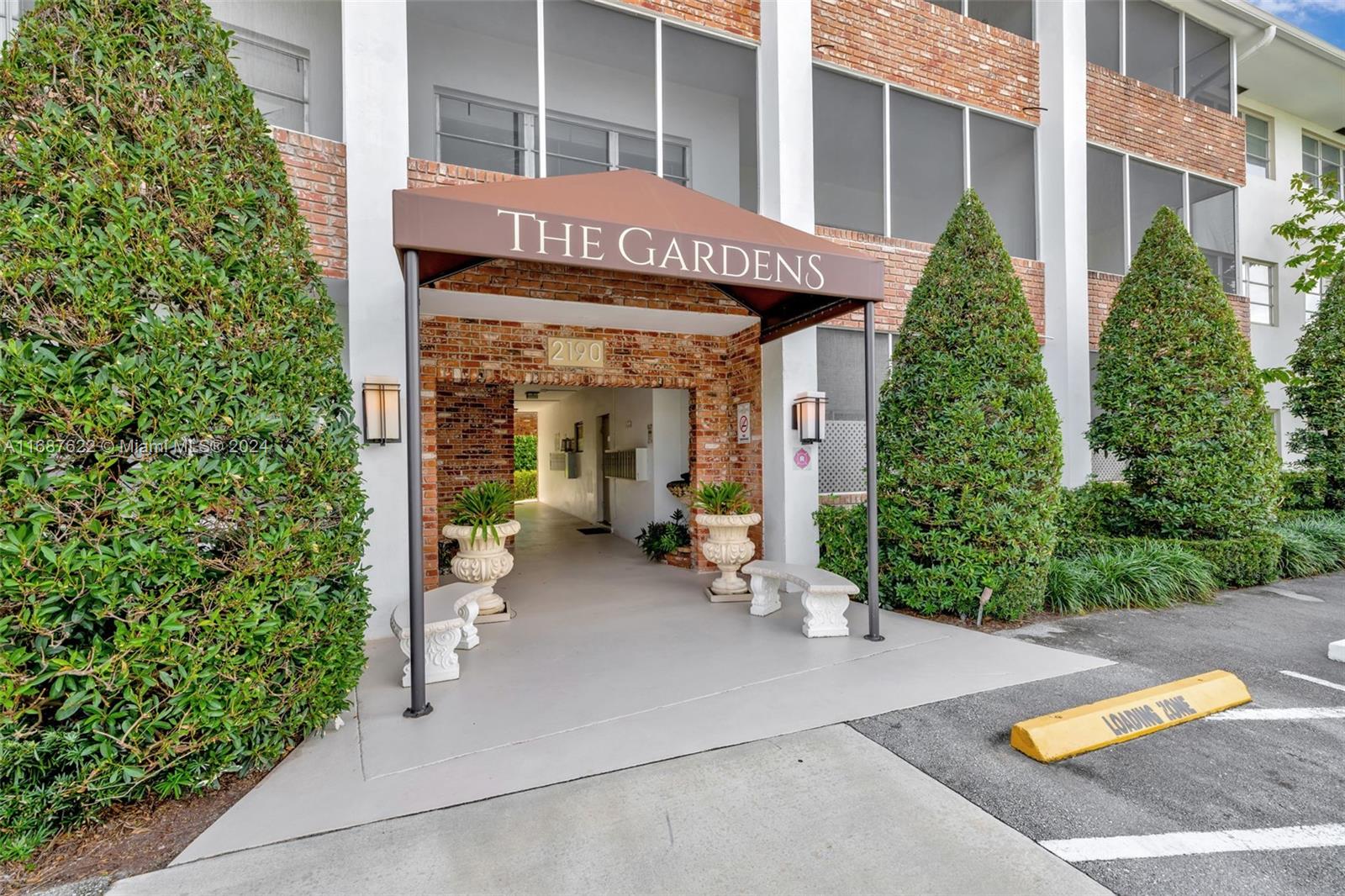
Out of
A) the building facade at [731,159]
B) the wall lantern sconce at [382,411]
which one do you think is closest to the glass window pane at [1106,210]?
the building facade at [731,159]

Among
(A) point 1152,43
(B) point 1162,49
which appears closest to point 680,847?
(A) point 1152,43

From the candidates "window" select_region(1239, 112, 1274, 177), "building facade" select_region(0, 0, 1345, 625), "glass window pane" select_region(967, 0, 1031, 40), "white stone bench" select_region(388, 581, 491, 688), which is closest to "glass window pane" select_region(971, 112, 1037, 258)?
"building facade" select_region(0, 0, 1345, 625)

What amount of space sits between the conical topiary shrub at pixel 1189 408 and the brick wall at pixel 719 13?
5.43 m

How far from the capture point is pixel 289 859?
7.42 ft

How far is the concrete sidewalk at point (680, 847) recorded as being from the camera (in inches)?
82.4

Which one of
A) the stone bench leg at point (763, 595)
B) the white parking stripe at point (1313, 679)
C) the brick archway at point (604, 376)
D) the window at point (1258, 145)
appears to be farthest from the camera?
the window at point (1258, 145)

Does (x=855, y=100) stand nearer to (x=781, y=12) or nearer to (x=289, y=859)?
(x=781, y=12)

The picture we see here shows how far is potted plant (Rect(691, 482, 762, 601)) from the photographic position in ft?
19.9

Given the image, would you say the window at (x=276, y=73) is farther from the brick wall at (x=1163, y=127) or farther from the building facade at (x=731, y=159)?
the brick wall at (x=1163, y=127)

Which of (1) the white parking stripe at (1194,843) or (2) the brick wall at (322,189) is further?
(2) the brick wall at (322,189)

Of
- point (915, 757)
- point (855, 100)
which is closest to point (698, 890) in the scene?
point (915, 757)

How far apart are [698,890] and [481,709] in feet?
6.43

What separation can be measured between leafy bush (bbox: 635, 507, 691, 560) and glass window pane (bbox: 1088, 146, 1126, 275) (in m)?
8.00

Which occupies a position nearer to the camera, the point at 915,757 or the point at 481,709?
the point at 915,757
